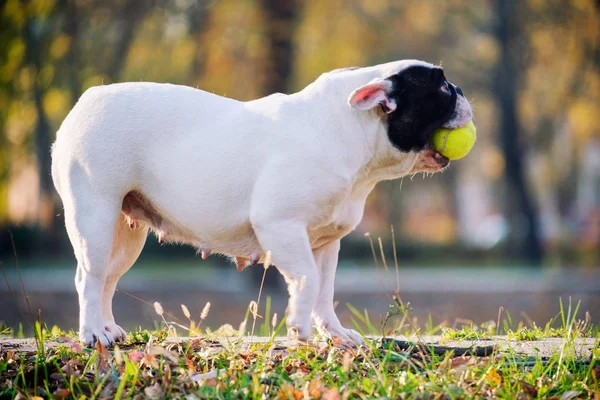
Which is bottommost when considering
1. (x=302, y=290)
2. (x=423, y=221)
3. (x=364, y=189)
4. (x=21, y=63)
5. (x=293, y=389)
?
(x=423, y=221)

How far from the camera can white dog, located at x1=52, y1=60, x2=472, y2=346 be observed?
4.06 meters

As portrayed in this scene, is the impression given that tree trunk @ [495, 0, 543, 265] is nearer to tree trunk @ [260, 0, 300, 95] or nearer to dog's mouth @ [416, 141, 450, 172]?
tree trunk @ [260, 0, 300, 95]

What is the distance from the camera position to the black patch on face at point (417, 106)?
4219mm

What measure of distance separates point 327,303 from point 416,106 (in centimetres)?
123

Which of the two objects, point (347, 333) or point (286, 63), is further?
point (286, 63)

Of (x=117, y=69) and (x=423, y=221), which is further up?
(x=117, y=69)

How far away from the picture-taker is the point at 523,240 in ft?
64.0

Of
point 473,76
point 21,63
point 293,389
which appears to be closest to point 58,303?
point 21,63

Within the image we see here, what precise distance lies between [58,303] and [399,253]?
10.1m

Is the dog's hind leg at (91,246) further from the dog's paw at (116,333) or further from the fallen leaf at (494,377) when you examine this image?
the fallen leaf at (494,377)

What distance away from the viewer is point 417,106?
4.22 metres

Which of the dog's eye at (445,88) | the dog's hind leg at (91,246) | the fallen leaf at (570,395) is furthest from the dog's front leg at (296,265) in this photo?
the fallen leaf at (570,395)

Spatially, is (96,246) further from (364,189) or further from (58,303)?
(58,303)

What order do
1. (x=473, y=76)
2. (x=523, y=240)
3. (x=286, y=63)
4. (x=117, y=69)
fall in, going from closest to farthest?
(x=286, y=63), (x=117, y=69), (x=523, y=240), (x=473, y=76)
